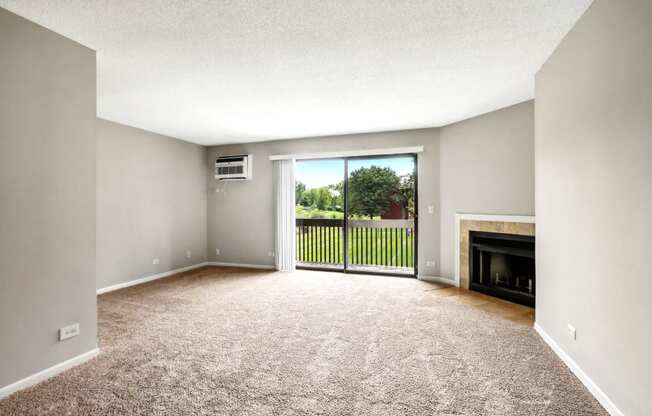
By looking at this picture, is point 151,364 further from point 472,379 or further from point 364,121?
point 364,121

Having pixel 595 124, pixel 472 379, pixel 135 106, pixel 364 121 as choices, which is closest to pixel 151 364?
pixel 472 379

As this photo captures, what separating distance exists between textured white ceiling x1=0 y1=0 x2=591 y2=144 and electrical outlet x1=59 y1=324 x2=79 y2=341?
2122 mm

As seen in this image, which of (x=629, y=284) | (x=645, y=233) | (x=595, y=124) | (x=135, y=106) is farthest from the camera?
(x=135, y=106)

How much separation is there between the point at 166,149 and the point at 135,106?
63.6 inches

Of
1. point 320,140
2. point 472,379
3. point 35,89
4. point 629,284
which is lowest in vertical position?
point 472,379

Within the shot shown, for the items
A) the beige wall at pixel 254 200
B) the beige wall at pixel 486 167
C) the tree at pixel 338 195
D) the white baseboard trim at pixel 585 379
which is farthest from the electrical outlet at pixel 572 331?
the tree at pixel 338 195

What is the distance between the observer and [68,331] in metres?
2.33

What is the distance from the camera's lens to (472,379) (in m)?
2.16

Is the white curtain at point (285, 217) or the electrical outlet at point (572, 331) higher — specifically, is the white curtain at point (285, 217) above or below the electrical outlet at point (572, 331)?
above

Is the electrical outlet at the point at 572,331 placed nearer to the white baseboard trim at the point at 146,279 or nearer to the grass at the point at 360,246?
the grass at the point at 360,246

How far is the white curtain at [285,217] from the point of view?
570cm

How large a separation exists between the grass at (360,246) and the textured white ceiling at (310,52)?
7.19 ft

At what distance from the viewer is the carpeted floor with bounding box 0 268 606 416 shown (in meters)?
1.89

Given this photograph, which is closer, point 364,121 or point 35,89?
point 35,89
